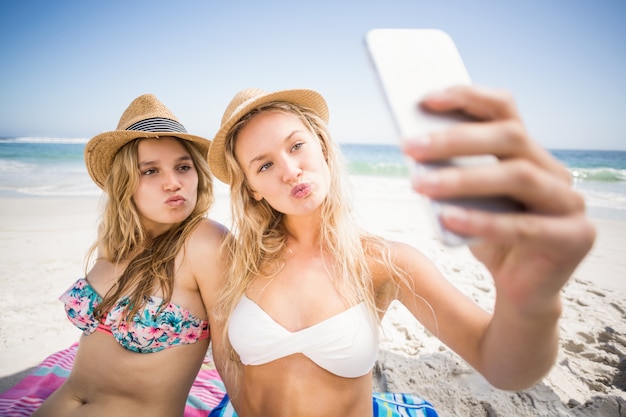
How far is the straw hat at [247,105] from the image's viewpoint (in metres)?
1.82

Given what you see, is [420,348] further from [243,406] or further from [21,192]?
[21,192]

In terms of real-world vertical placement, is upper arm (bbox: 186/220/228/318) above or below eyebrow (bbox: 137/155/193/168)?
below

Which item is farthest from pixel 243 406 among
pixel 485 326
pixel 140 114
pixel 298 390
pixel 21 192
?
pixel 21 192

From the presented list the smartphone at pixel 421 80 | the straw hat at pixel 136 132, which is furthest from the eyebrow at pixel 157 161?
the smartphone at pixel 421 80

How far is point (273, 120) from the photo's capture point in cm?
187

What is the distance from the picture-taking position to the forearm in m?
0.87

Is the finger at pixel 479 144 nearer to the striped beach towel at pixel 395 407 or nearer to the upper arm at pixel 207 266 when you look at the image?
the upper arm at pixel 207 266

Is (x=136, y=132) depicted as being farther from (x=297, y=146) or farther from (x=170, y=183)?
(x=297, y=146)

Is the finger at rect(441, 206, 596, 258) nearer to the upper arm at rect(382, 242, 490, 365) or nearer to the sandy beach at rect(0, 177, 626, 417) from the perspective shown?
the upper arm at rect(382, 242, 490, 365)

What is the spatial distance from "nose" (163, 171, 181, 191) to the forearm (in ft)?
6.39

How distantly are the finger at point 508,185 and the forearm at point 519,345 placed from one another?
Result: 13.6 inches

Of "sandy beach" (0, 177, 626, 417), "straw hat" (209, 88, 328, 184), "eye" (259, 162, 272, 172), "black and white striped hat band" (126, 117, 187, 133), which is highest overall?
"straw hat" (209, 88, 328, 184)

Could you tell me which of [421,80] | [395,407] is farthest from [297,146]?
[395,407]

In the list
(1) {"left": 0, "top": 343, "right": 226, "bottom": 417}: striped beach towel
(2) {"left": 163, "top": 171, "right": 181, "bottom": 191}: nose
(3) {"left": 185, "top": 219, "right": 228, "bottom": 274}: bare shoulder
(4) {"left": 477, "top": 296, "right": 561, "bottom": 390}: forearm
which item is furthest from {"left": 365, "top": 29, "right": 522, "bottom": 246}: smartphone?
(1) {"left": 0, "top": 343, "right": 226, "bottom": 417}: striped beach towel
